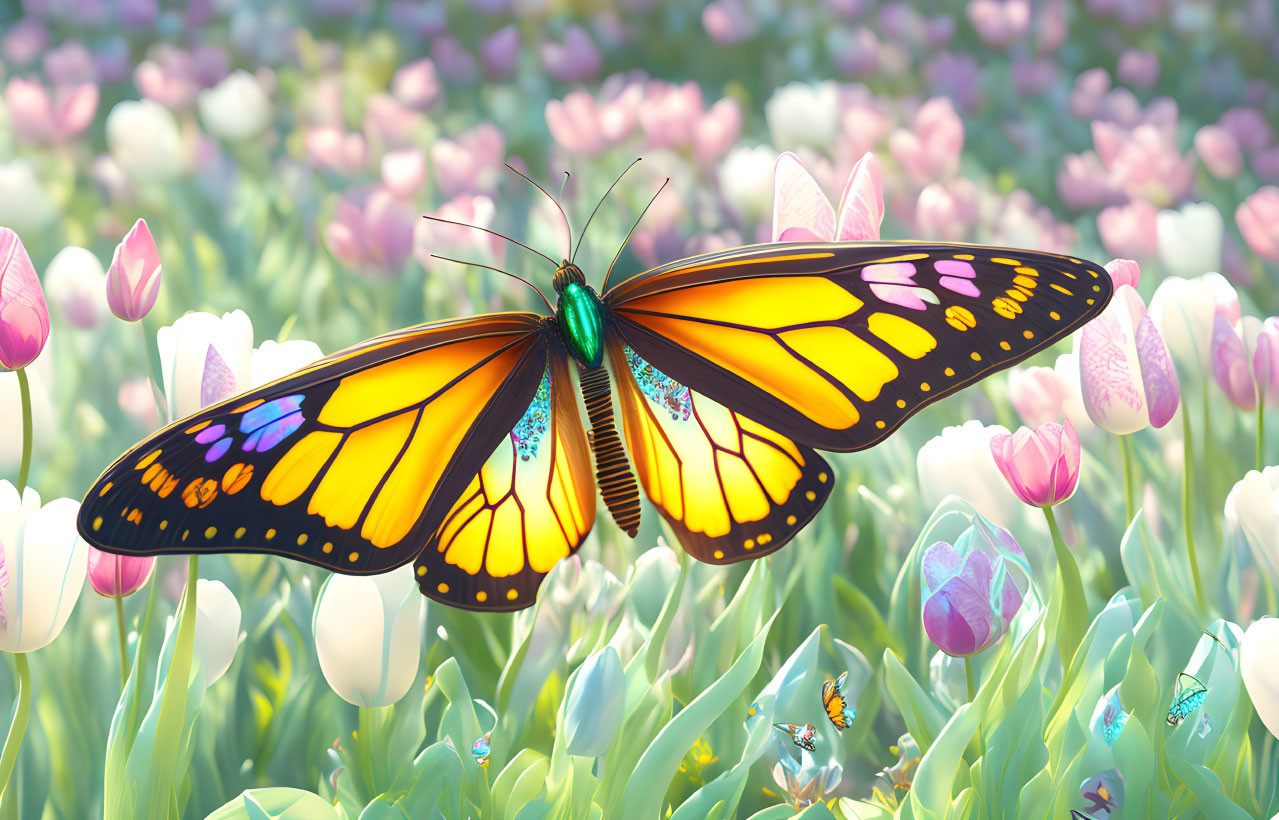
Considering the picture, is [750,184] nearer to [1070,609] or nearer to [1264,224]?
[1264,224]

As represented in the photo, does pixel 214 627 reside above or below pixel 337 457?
below

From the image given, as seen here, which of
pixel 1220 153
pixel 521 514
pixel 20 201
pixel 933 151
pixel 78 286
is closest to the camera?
pixel 521 514

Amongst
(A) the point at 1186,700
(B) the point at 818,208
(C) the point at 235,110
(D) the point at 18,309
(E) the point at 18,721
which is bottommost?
(A) the point at 1186,700

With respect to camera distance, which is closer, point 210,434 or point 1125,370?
point 210,434

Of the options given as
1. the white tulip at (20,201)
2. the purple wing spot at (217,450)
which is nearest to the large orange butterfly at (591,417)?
the purple wing spot at (217,450)

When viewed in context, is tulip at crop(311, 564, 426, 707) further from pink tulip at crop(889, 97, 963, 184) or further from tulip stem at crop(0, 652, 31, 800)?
pink tulip at crop(889, 97, 963, 184)

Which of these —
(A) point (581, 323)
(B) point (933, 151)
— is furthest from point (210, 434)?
(B) point (933, 151)

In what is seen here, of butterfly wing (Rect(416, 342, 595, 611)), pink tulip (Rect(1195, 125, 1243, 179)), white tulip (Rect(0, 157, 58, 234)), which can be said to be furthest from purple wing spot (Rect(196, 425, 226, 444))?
pink tulip (Rect(1195, 125, 1243, 179))
